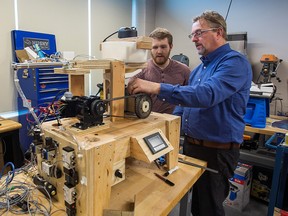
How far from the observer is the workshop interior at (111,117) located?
2.99 feet

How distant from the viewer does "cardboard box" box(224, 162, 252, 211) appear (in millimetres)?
2294

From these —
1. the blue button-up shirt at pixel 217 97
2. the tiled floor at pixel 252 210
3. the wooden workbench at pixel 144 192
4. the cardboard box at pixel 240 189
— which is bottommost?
the tiled floor at pixel 252 210

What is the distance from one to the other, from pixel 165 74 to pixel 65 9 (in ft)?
5.60

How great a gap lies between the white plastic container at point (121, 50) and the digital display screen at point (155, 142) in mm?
398

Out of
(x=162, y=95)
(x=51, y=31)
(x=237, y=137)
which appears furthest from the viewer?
(x=51, y=31)

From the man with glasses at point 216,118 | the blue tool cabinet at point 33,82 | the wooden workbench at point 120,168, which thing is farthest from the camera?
the blue tool cabinet at point 33,82

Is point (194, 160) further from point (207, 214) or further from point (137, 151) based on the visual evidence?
point (137, 151)

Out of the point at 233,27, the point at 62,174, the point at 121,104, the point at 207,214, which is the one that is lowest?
the point at 207,214

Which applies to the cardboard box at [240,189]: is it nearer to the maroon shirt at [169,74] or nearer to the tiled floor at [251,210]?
the tiled floor at [251,210]

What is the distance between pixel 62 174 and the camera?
93 cm

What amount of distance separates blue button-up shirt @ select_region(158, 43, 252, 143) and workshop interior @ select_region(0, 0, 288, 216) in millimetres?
147

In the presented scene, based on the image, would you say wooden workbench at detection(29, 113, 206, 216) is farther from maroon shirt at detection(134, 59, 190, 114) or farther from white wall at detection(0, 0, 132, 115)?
white wall at detection(0, 0, 132, 115)

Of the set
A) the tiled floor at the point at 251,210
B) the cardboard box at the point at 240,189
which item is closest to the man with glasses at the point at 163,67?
the cardboard box at the point at 240,189

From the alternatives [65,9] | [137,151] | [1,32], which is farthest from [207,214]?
[65,9]
